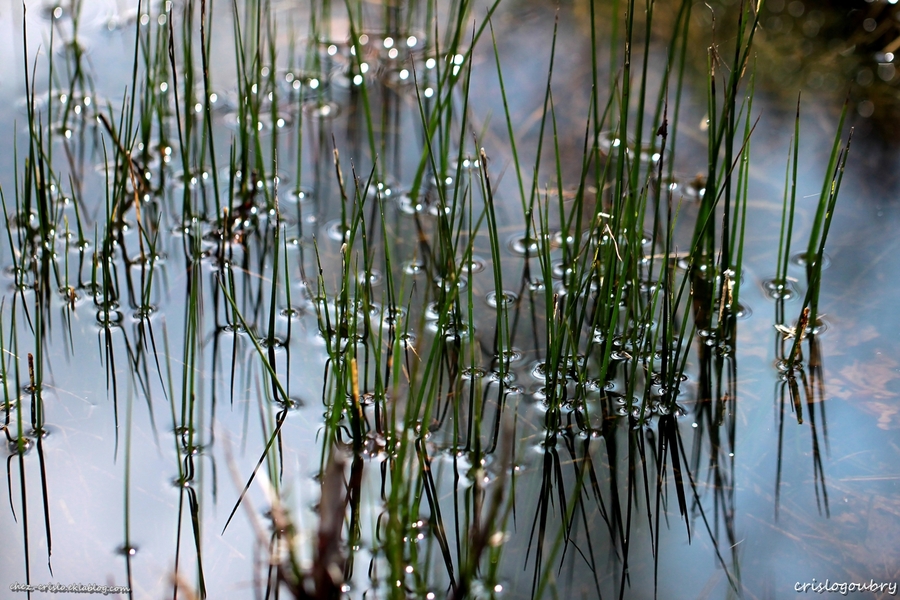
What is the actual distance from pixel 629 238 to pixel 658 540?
0.45 metres

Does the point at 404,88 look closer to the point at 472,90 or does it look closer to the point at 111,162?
the point at 472,90

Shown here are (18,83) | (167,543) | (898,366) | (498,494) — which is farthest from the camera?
(18,83)

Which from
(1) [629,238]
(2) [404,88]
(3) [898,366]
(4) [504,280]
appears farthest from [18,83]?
(3) [898,366]

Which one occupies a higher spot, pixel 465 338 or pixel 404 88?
pixel 404 88

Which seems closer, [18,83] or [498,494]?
[498,494]

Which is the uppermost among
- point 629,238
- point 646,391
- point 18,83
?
point 18,83

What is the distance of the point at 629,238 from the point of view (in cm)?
134

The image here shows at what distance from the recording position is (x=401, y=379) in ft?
4.91

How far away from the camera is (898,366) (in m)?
1.51

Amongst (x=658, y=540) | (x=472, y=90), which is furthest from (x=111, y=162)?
(x=658, y=540)

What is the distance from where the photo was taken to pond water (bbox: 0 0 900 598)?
1224mm

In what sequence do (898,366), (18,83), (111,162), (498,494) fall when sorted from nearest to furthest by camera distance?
1. (498,494)
2. (898,366)
3. (111,162)
4. (18,83)

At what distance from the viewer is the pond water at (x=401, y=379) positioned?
1.22 m

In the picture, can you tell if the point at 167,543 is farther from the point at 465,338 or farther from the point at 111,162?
the point at 111,162
